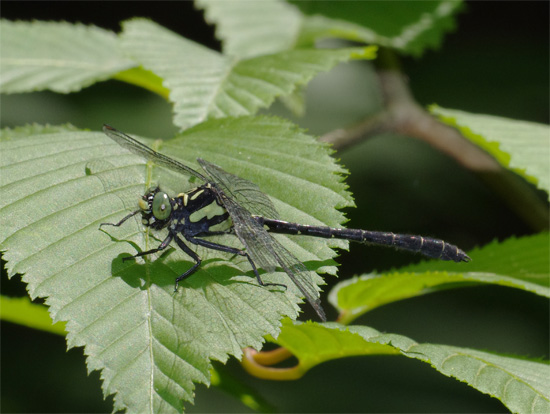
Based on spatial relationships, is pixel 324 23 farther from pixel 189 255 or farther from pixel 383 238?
pixel 189 255

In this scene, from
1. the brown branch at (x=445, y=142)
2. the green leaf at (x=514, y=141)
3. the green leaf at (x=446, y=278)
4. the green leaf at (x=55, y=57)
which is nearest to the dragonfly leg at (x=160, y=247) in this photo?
the green leaf at (x=446, y=278)

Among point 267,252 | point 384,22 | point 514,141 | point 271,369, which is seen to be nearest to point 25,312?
point 271,369

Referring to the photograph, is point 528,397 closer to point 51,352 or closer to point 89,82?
point 89,82

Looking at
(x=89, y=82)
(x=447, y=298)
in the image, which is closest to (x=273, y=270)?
(x=89, y=82)

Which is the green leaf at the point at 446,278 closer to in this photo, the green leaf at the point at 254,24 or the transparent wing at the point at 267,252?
the transparent wing at the point at 267,252

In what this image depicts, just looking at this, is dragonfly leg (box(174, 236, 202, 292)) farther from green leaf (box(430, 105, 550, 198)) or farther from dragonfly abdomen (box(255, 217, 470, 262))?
green leaf (box(430, 105, 550, 198))
